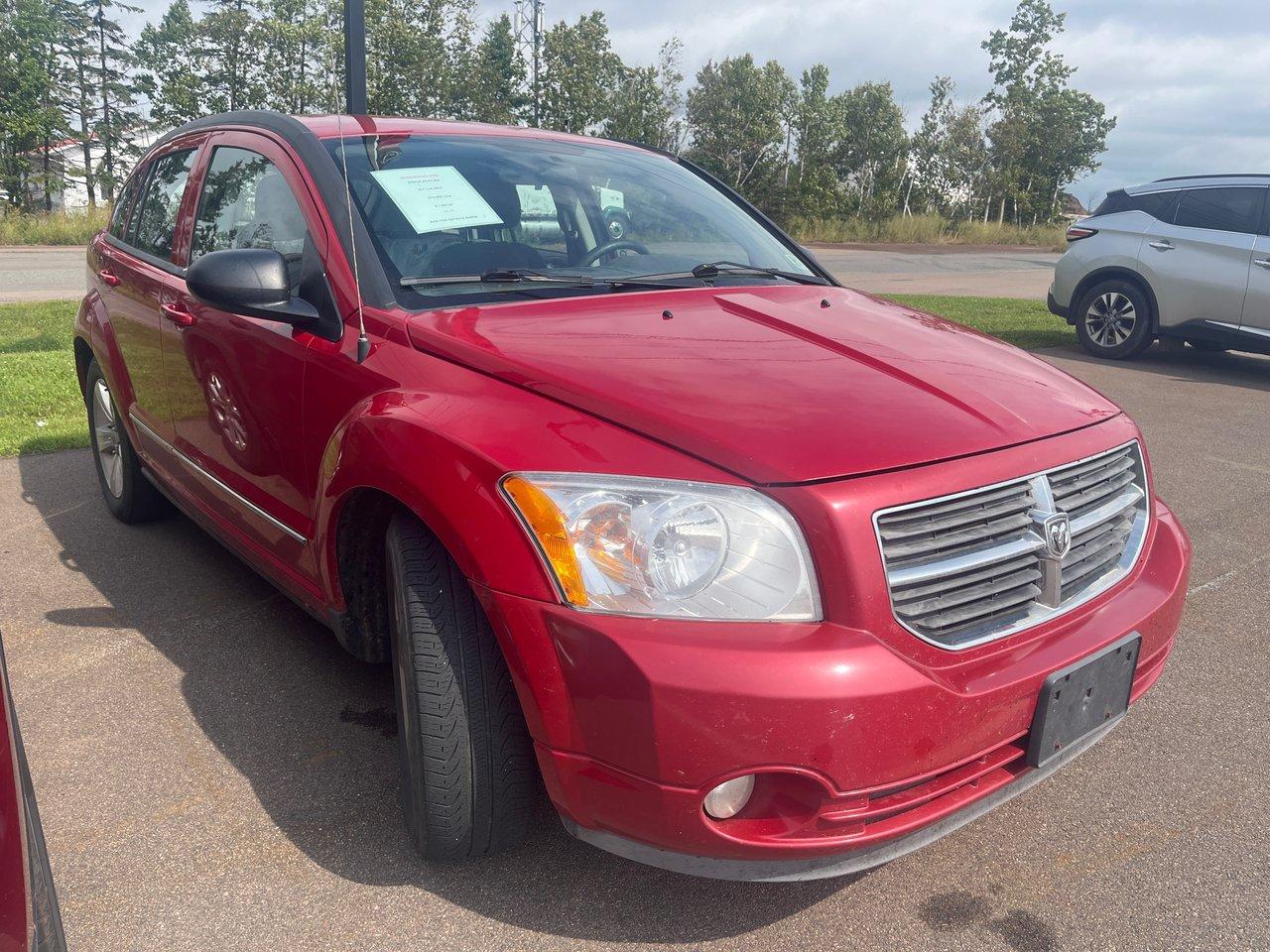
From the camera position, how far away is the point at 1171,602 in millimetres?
2334

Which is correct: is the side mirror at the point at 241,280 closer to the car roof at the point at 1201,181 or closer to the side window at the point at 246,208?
the side window at the point at 246,208

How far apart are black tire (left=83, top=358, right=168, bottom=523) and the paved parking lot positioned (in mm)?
649

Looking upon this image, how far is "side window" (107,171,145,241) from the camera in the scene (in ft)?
13.7

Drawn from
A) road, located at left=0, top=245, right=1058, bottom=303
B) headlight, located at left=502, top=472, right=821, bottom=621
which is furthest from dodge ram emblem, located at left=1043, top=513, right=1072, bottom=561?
road, located at left=0, top=245, right=1058, bottom=303

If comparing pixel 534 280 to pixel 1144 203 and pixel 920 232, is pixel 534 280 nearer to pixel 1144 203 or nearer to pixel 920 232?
pixel 1144 203

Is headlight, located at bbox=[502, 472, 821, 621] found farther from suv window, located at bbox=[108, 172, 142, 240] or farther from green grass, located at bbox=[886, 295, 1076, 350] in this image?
green grass, located at bbox=[886, 295, 1076, 350]

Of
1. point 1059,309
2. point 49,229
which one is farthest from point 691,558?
point 49,229

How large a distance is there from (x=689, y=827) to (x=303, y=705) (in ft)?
5.11

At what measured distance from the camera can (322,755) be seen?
2689mm

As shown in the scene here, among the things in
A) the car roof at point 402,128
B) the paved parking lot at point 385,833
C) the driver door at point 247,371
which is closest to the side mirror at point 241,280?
the driver door at point 247,371

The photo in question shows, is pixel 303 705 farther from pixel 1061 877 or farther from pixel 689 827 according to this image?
pixel 1061 877

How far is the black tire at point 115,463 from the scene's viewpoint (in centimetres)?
420

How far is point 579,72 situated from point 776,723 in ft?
137

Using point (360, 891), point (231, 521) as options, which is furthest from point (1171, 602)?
point (231, 521)
